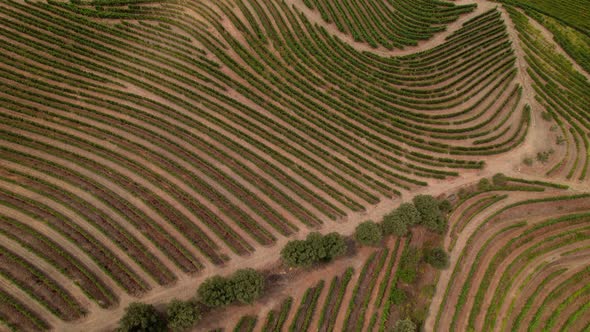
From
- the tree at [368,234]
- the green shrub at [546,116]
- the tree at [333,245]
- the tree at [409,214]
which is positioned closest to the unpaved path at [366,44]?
the green shrub at [546,116]

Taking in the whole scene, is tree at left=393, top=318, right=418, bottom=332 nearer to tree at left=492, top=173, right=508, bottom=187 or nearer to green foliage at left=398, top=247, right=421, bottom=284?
green foliage at left=398, top=247, right=421, bottom=284

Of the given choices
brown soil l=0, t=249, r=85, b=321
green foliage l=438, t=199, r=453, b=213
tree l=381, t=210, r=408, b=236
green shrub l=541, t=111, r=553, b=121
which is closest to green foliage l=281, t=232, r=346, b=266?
tree l=381, t=210, r=408, b=236

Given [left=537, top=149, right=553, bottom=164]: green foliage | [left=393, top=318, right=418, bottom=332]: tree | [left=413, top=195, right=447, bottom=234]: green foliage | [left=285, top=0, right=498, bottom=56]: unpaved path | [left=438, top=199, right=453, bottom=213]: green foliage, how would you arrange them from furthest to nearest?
[left=285, top=0, right=498, bottom=56]: unpaved path → [left=537, top=149, right=553, bottom=164]: green foliage → [left=438, top=199, right=453, bottom=213]: green foliage → [left=413, top=195, right=447, bottom=234]: green foliage → [left=393, top=318, right=418, bottom=332]: tree

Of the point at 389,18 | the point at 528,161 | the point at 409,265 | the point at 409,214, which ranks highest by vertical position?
the point at 389,18

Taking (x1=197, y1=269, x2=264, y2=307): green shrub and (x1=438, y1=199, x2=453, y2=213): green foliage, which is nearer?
(x1=197, y1=269, x2=264, y2=307): green shrub

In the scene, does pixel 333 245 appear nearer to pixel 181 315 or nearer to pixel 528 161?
pixel 181 315

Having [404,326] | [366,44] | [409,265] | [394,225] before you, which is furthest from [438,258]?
[366,44]

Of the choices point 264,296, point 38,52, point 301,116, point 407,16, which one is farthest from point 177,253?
point 407,16
